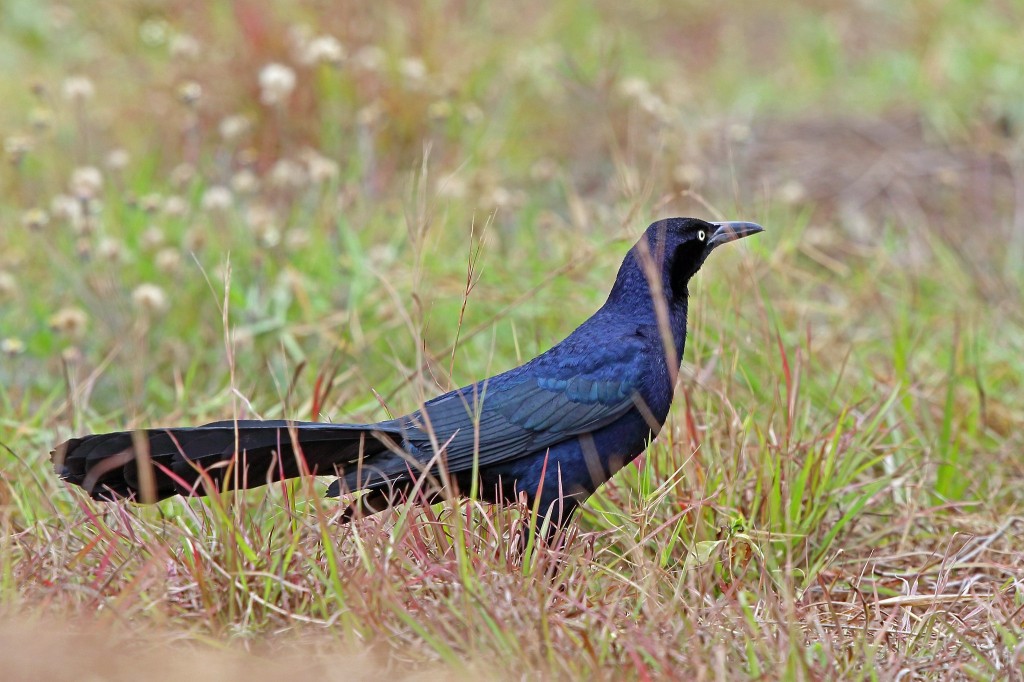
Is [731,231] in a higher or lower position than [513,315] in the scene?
higher

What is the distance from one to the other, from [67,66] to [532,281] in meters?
3.92

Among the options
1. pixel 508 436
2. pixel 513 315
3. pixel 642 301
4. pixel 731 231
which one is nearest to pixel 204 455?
pixel 508 436

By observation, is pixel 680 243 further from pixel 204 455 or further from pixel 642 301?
pixel 204 455

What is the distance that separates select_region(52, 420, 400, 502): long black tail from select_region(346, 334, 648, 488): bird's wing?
122mm

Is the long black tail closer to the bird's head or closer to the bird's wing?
the bird's wing

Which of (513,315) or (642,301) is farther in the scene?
(513,315)

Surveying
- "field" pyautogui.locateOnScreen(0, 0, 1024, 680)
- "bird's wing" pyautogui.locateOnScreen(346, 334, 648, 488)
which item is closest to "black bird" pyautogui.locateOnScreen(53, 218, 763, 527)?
"bird's wing" pyautogui.locateOnScreen(346, 334, 648, 488)

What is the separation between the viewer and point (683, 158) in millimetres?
5586

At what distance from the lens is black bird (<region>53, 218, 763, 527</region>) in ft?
8.54

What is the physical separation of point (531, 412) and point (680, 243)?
60cm

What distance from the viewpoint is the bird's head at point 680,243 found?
3104 mm

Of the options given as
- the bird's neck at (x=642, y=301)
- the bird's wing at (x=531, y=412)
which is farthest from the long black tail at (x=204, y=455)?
the bird's neck at (x=642, y=301)

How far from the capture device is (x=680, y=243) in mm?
3156

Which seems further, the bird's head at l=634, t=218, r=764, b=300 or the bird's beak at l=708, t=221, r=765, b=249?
the bird's beak at l=708, t=221, r=765, b=249
